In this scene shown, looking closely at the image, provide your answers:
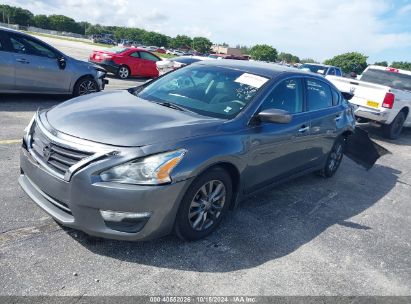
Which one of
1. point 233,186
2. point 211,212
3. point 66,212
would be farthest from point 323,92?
point 66,212

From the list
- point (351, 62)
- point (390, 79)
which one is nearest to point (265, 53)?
point (351, 62)

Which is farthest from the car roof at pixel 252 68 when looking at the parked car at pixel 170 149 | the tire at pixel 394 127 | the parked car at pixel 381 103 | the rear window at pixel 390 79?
the rear window at pixel 390 79

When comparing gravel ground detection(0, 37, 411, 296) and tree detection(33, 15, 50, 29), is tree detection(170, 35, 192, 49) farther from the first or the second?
gravel ground detection(0, 37, 411, 296)

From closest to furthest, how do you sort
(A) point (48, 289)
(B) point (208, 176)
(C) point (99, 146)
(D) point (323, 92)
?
(A) point (48, 289)
(C) point (99, 146)
(B) point (208, 176)
(D) point (323, 92)

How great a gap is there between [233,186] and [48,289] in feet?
6.23

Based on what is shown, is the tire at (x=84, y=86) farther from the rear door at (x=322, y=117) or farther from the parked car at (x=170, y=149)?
the rear door at (x=322, y=117)

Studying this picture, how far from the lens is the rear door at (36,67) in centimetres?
814

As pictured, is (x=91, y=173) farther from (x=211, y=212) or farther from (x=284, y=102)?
(x=284, y=102)

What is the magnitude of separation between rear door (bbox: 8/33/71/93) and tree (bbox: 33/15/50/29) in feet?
463

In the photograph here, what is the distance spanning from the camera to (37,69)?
840 centimetres

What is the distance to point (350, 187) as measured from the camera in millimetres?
5996

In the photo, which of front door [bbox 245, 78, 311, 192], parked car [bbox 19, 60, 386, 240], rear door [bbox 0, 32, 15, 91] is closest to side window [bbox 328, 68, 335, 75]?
rear door [bbox 0, 32, 15, 91]

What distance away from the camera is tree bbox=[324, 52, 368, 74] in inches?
2749

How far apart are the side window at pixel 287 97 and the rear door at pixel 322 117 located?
247 millimetres
